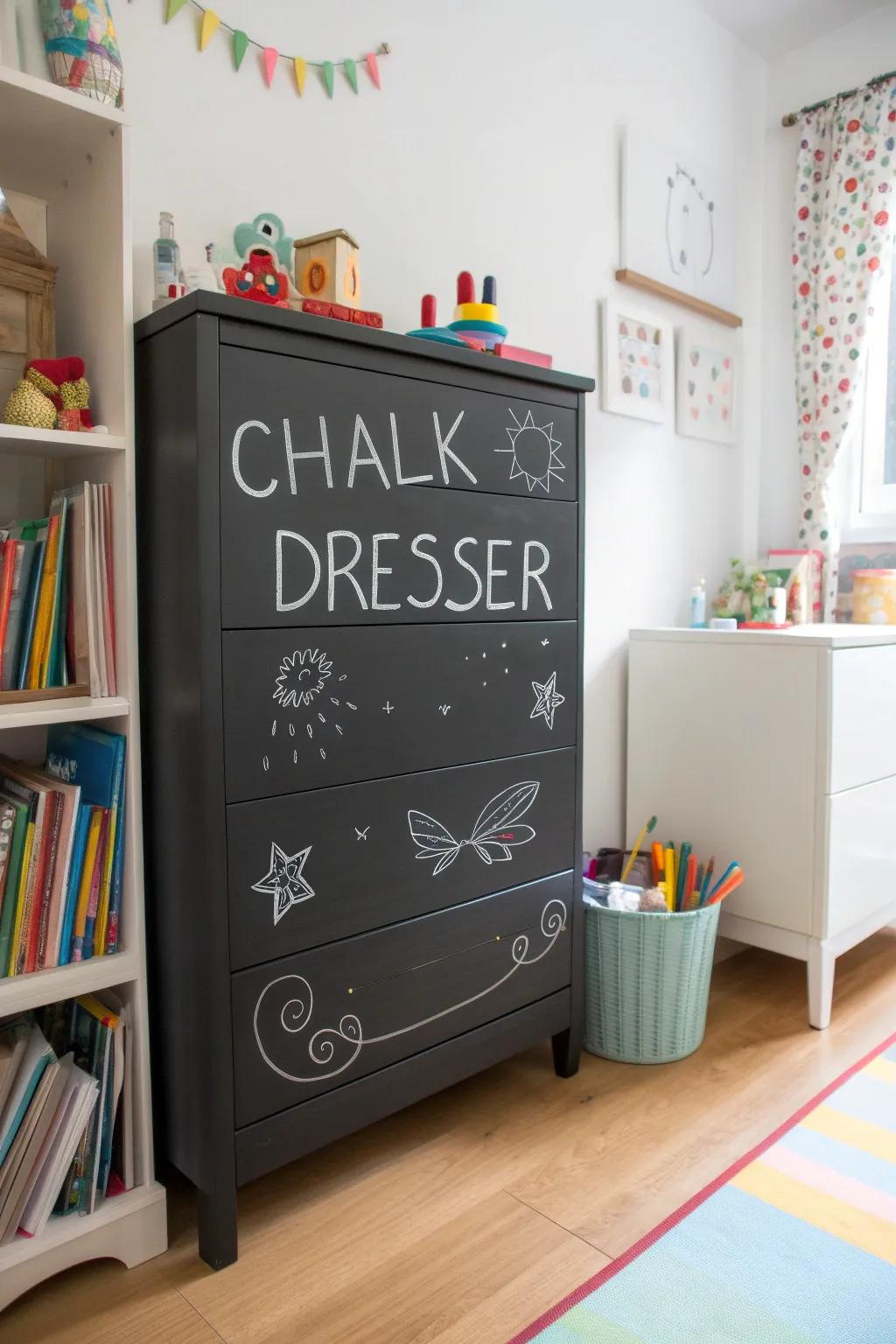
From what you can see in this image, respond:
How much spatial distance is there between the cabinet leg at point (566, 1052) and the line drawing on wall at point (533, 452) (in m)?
0.78

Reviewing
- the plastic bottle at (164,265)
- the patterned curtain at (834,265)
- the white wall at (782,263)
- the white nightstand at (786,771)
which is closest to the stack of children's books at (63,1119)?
the plastic bottle at (164,265)

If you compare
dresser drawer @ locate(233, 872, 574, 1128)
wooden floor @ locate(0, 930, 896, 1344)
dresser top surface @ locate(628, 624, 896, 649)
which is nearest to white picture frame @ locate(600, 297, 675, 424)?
dresser top surface @ locate(628, 624, 896, 649)

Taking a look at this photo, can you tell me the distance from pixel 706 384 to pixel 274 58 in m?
1.46

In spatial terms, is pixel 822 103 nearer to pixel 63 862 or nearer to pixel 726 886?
pixel 726 886

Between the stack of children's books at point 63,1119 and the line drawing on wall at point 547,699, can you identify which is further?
the line drawing on wall at point 547,699

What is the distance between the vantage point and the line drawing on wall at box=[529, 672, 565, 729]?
166 centimetres

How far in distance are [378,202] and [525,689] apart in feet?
3.24

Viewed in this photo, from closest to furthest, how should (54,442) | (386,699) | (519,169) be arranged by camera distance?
(54,442) → (386,699) → (519,169)

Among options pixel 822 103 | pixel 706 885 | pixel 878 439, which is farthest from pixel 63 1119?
pixel 822 103

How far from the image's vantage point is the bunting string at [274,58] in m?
1.54

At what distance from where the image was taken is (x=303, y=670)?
132cm

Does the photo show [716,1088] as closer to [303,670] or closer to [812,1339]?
[812,1339]

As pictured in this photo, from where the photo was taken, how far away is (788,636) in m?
2.02

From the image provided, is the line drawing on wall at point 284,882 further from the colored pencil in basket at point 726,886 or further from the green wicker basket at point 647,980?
the colored pencil in basket at point 726,886
